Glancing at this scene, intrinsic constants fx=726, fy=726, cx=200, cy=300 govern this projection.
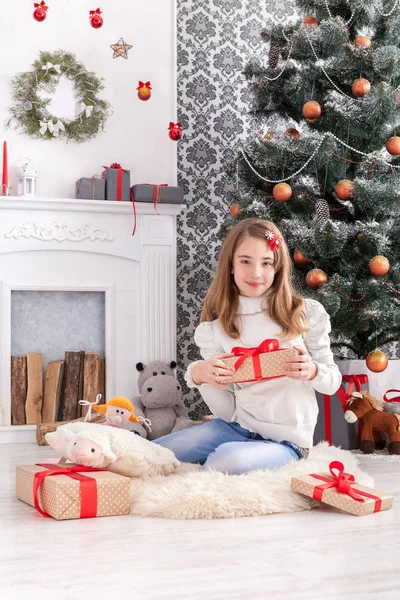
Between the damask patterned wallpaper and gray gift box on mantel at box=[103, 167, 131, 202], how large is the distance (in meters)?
0.44

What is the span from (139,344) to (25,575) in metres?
2.50

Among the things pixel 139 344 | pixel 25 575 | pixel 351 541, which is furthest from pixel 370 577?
pixel 139 344

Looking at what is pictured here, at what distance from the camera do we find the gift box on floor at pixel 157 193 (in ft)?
12.6

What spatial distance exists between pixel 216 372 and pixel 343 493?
544 millimetres

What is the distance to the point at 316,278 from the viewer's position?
313 cm

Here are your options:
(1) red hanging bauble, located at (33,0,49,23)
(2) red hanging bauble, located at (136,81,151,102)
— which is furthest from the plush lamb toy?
(1) red hanging bauble, located at (33,0,49,23)

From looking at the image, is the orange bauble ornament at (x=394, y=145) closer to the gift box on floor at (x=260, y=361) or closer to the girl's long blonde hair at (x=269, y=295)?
the girl's long blonde hair at (x=269, y=295)

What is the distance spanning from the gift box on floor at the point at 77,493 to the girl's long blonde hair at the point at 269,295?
0.71m

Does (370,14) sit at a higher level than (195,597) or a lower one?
higher

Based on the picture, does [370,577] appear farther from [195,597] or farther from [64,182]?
[64,182]

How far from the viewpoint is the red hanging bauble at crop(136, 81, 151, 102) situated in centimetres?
394

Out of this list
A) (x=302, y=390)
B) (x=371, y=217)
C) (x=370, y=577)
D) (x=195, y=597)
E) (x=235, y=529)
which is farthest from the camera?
(x=371, y=217)

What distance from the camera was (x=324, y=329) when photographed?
96.3 inches

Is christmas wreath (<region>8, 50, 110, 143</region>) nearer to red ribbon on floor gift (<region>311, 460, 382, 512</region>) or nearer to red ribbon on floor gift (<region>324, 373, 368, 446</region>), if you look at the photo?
red ribbon on floor gift (<region>324, 373, 368, 446</region>)
